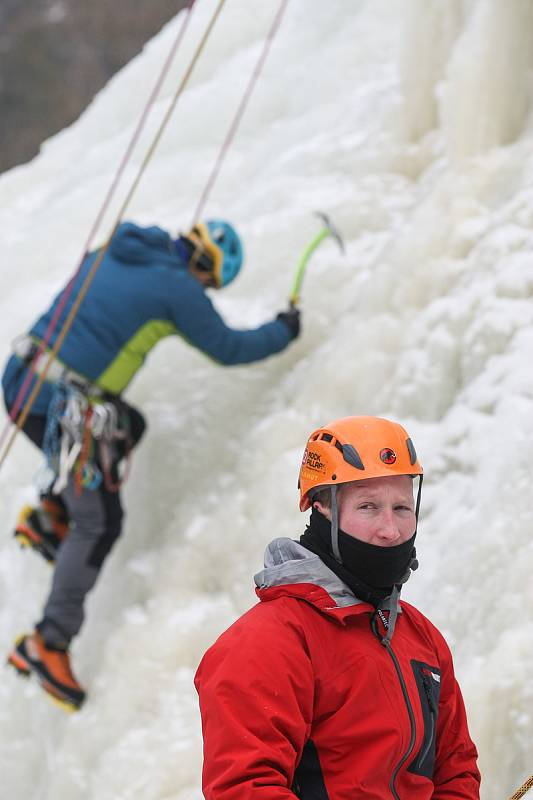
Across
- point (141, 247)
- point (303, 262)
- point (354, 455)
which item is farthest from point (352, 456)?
point (303, 262)

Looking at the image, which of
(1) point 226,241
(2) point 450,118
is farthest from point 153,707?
(2) point 450,118

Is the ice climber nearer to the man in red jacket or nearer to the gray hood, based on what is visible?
the man in red jacket

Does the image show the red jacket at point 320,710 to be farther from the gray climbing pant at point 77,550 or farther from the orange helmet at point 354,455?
the gray climbing pant at point 77,550

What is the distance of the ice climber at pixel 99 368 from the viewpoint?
3.34 metres

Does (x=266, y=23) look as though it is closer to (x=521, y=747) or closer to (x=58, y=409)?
(x=58, y=409)

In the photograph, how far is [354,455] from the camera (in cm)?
171

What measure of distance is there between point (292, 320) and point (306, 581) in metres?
2.12

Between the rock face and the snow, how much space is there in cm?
1437

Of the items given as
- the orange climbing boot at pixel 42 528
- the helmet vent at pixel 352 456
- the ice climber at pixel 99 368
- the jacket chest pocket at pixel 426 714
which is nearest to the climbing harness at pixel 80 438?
the ice climber at pixel 99 368

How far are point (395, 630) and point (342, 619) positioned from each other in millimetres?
174

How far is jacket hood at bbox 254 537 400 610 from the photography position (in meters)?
1.61

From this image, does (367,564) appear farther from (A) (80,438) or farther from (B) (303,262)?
(B) (303,262)

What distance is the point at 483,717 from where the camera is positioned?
2260 mm

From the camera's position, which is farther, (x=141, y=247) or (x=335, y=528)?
(x=141, y=247)
